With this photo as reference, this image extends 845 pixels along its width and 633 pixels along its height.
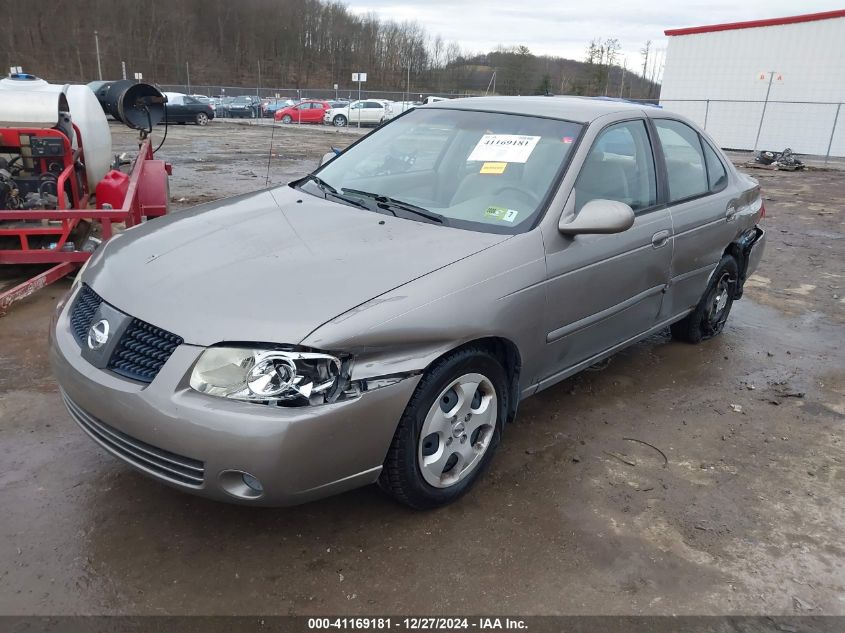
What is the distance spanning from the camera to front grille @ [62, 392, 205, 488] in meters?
2.22

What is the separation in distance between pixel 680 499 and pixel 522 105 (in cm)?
230

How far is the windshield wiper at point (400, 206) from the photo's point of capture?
10.1 feet

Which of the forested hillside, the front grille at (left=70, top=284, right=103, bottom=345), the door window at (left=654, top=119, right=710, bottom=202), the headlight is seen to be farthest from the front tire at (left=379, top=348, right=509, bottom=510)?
the forested hillside

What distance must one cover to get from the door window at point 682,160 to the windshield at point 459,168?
94 cm

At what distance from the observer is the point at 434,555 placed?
251 centimetres

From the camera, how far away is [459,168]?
3.45 meters

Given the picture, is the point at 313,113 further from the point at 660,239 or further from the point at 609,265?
the point at 609,265

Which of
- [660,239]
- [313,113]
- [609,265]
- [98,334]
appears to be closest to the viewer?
[98,334]

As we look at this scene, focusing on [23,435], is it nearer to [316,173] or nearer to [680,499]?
[316,173]

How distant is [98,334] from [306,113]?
108 ft

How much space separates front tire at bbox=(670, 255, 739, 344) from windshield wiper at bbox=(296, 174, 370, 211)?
268cm

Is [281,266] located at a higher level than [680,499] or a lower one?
higher

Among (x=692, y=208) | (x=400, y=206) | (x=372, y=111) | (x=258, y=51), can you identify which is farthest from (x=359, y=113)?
(x=258, y=51)

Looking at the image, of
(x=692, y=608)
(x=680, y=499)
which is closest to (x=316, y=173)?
(x=680, y=499)
